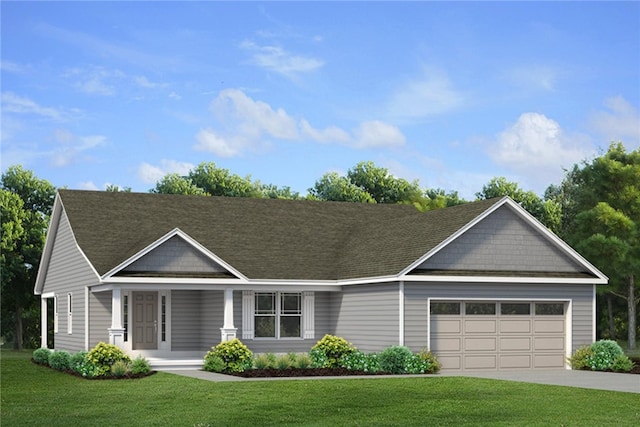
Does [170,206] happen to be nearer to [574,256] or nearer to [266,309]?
[266,309]

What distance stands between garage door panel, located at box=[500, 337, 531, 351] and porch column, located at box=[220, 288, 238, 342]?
824 centimetres

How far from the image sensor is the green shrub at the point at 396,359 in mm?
30234

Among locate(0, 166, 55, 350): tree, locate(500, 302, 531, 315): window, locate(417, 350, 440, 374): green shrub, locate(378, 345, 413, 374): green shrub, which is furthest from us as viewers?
locate(0, 166, 55, 350): tree

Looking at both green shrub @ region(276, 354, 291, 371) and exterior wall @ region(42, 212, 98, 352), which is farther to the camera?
exterior wall @ region(42, 212, 98, 352)

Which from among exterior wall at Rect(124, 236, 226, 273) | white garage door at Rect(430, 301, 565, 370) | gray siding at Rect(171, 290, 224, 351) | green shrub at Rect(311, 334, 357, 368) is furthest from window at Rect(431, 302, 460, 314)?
gray siding at Rect(171, 290, 224, 351)

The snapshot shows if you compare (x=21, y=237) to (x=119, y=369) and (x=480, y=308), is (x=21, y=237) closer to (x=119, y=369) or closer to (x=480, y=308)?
(x=119, y=369)

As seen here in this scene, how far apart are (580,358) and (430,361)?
5.26 m

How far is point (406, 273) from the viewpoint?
3088cm

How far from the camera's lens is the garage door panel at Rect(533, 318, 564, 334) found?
32938 millimetres

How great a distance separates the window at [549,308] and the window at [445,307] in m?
2.88

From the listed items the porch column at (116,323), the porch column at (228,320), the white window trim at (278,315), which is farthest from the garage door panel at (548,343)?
the porch column at (116,323)

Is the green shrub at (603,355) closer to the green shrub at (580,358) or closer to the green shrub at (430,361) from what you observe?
the green shrub at (580,358)

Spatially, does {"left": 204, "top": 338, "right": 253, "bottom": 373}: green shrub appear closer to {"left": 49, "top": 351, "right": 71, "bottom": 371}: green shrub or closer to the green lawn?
the green lawn

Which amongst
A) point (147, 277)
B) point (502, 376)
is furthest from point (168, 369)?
point (502, 376)
